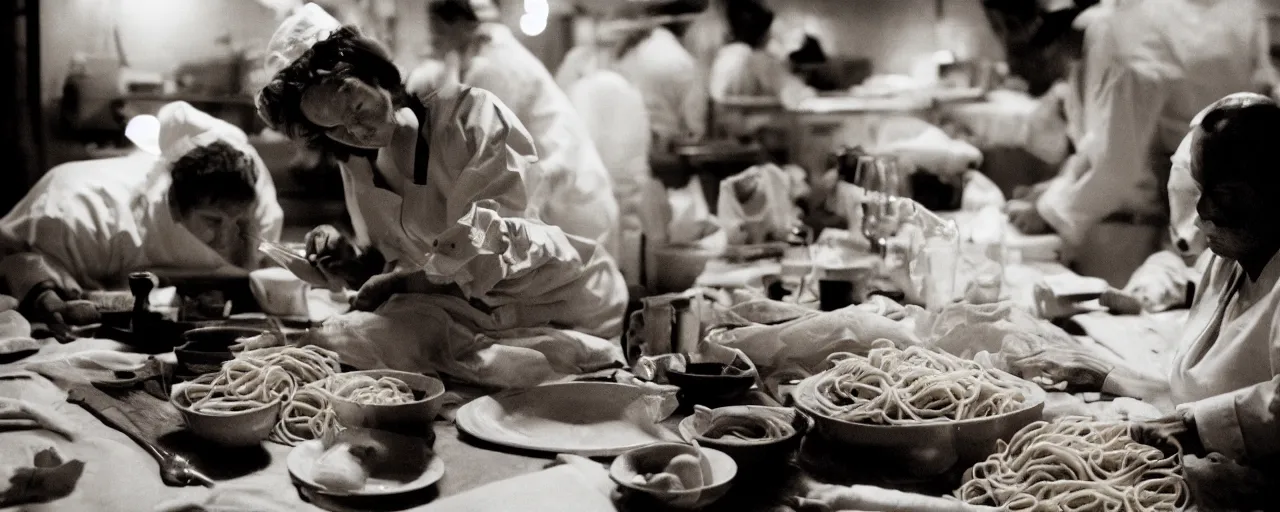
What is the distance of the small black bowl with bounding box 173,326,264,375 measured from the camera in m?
3.04

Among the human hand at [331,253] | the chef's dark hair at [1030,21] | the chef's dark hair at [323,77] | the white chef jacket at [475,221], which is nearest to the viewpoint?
the chef's dark hair at [323,77]

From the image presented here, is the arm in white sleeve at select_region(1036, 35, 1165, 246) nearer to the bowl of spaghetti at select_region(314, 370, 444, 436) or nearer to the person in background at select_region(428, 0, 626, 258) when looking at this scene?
the person in background at select_region(428, 0, 626, 258)

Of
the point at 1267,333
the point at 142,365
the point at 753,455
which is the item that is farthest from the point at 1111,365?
the point at 142,365

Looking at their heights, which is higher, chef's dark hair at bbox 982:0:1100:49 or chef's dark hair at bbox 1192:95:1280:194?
chef's dark hair at bbox 982:0:1100:49

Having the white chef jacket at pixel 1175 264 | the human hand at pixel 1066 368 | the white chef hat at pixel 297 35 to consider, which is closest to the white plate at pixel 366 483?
the white chef hat at pixel 297 35

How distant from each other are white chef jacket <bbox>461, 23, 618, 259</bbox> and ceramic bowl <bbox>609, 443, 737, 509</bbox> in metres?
2.68

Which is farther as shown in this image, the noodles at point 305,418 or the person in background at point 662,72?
the person in background at point 662,72

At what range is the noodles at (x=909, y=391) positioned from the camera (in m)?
2.40

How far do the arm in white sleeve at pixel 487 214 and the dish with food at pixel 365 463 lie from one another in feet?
2.39

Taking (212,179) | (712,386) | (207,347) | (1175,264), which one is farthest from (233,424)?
(1175,264)

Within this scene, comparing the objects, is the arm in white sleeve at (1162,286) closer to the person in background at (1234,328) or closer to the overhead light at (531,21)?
the person in background at (1234,328)

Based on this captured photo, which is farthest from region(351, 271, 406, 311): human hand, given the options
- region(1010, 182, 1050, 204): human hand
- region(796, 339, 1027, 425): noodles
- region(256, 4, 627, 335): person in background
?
region(1010, 182, 1050, 204): human hand

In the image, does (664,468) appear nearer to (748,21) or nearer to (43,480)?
(43,480)

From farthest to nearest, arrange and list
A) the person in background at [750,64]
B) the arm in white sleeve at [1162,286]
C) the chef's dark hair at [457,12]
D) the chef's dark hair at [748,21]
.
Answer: the chef's dark hair at [748,21], the person in background at [750,64], the chef's dark hair at [457,12], the arm in white sleeve at [1162,286]
